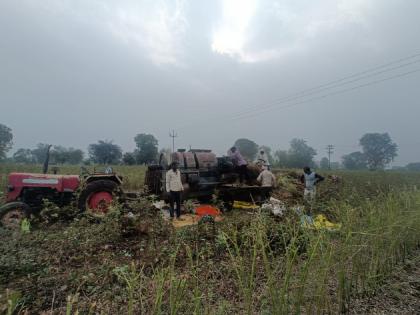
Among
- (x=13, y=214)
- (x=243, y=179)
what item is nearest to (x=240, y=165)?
(x=243, y=179)

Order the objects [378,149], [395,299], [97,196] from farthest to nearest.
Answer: [378,149] → [97,196] → [395,299]

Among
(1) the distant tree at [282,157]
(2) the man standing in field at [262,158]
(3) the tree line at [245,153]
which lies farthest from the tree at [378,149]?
(2) the man standing in field at [262,158]

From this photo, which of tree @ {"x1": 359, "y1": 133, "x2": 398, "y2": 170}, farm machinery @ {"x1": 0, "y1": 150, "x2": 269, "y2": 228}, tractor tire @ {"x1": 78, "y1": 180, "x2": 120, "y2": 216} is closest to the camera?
farm machinery @ {"x1": 0, "y1": 150, "x2": 269, "y2": 228}

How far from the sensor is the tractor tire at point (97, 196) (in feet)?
19.7

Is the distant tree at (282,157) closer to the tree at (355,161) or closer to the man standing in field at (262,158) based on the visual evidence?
the tree at (355,161)

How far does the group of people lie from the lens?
6559mm

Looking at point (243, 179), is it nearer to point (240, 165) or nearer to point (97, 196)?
point (240, 165)

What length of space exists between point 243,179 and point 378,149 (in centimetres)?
9969

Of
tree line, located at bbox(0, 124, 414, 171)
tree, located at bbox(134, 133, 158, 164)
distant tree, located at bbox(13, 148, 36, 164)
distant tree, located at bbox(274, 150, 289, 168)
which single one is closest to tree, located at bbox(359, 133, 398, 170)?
tree line, located at bbox(0, 124, 414, 171)

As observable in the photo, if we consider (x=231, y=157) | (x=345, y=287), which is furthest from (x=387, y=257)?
(x=231, y=157)

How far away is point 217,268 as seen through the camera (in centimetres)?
305

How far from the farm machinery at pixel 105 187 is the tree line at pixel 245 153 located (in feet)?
126

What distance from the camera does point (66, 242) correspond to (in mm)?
3871

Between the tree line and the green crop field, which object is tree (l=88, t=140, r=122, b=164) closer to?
the tree line
